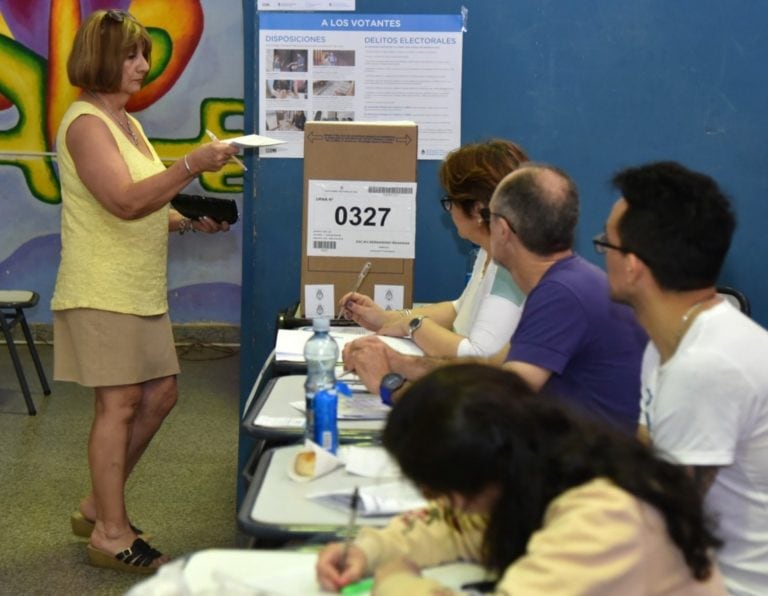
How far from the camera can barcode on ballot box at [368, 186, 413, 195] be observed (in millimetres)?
3410

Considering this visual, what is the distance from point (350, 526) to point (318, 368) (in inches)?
22.2

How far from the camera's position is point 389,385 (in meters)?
2.32

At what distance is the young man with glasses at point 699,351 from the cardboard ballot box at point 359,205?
5.37 ft

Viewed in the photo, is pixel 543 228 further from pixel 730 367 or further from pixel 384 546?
pixel 384 546

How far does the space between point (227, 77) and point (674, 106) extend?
3203 mm

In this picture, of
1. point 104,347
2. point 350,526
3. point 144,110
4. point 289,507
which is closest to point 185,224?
point 104,347

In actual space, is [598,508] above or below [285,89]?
below

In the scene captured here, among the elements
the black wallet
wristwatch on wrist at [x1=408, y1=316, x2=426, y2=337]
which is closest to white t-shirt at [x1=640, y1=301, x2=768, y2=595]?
wristwatch on wrist at [x1=408, y1=316, x2=426, y2=337]

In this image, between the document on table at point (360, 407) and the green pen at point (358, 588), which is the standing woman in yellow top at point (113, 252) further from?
the green pen at point (358, 588)

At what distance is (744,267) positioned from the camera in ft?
12.1

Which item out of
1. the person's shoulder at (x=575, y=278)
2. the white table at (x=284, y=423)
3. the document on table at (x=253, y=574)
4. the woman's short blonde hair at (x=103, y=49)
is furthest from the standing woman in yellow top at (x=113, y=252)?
the document on table at (x=253, y=574)

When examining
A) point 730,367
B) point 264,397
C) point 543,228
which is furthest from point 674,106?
point 730,367

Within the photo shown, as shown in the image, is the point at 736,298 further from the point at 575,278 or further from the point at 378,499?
the point at 378,499

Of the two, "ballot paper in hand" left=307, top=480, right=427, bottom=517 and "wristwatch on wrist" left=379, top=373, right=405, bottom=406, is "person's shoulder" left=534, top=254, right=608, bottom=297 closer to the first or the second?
"wristwatch on wrist" left=379, top=373, right=405, bottom=406
